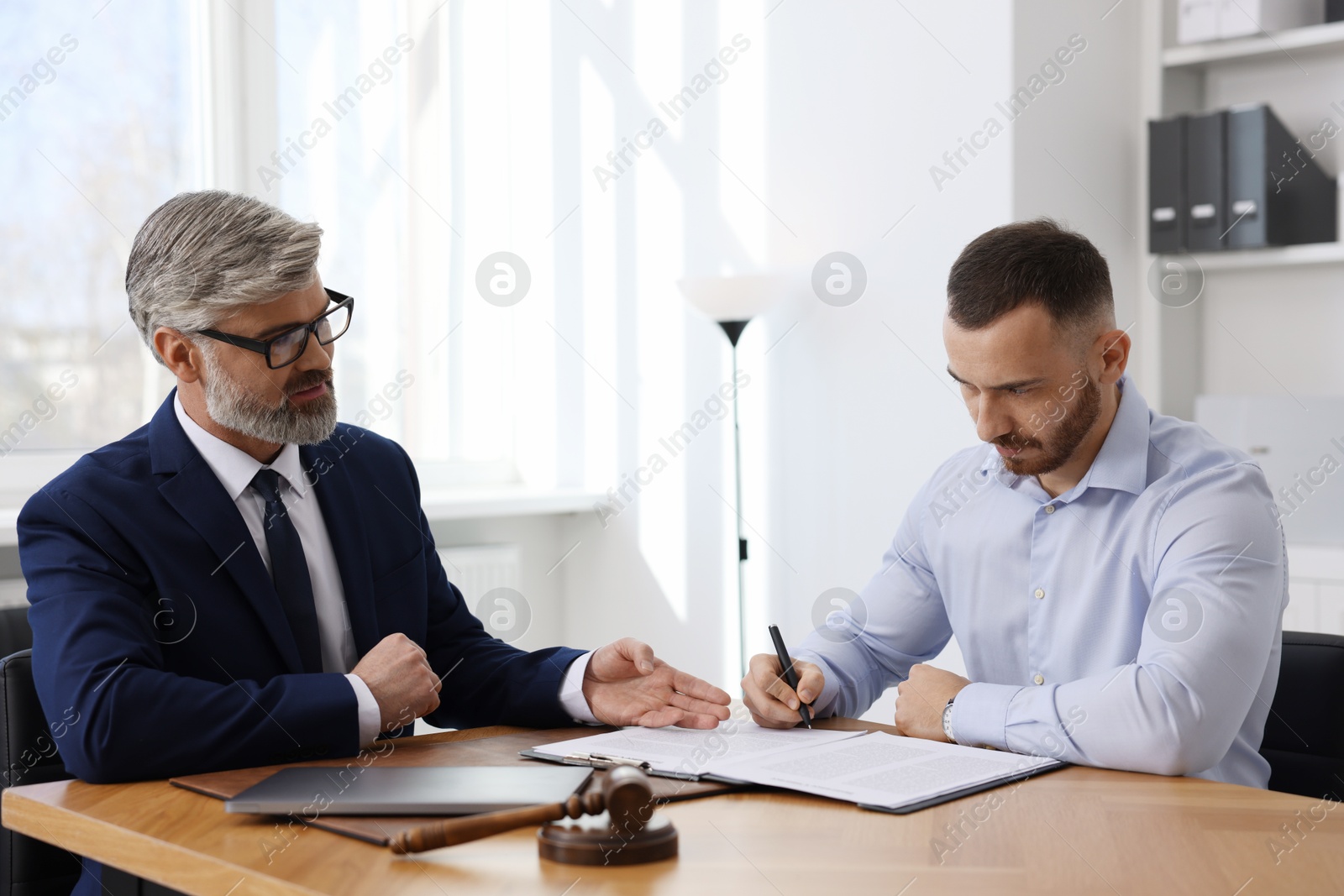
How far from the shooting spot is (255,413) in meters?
1.81

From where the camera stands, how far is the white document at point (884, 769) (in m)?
1.30

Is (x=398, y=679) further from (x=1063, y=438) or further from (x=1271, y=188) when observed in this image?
(x=1271, y=188)

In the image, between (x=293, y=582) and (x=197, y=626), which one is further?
(x=293, y=582)

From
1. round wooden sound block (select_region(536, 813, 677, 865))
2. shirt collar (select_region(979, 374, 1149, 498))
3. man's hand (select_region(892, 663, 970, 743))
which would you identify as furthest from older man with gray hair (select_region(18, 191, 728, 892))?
shirt collar (select_region(979, 374, 1149, 498))

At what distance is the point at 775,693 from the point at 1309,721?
70cm

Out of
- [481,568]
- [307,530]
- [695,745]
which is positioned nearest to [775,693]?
[695,745]

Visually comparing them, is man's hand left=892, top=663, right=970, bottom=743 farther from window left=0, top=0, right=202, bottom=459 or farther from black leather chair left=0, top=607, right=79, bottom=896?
window left=0, top=0, right=202, bottom=459

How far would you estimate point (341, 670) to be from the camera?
1.85 m

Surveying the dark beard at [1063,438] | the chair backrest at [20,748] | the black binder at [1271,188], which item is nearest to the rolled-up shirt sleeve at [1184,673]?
the dark beard at [1063,438]

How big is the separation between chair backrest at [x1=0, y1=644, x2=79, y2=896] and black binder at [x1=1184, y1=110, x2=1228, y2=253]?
2.80 metres

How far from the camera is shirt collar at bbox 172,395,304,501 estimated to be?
180 centimetres

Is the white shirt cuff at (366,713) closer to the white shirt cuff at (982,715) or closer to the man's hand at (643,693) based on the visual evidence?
the man's hand at (643,693)

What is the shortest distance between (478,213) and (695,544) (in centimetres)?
137

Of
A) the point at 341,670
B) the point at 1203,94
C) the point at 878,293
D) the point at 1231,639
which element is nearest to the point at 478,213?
the point at 878,293
